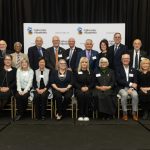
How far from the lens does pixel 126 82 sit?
6598mm

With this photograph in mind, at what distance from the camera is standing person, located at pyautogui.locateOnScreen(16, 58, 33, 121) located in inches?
255

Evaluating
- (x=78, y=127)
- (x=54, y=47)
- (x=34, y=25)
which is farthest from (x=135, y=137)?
(x=34, y=25)

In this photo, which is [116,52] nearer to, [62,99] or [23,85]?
[62,99]

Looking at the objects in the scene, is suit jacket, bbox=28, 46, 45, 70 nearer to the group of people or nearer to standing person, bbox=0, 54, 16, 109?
the group of people

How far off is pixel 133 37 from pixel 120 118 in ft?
8.58

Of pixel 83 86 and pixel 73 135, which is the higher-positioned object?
pixel 83 86

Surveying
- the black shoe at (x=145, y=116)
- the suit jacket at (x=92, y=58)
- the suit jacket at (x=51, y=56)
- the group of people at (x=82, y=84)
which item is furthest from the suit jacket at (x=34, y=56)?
the black shoe at (x=145, y=116)

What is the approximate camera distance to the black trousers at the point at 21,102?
6.46 m

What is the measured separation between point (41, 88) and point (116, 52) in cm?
169

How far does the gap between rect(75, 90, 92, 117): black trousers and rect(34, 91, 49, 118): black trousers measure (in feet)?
1.90

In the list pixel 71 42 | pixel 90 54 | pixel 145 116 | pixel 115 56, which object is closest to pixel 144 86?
pixel 145 116

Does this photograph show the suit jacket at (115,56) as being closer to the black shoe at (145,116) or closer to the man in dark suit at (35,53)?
the black shoe at (145,116)

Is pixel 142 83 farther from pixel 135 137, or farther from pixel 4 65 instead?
pixel 4 65

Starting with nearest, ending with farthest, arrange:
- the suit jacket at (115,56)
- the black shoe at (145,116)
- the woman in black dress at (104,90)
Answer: the woman in black dress at (104,90)
the black shoe at (145,116)
the suit jacket at (115,56)
